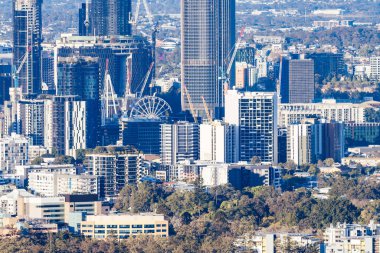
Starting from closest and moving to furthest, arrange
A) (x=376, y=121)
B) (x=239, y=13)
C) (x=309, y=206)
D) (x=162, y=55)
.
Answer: (x=309, y=206) → (x=376, y=121) → (x=162, y=55) → (x=239, y=13)

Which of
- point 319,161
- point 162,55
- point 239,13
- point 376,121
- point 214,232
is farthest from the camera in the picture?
point 239,13

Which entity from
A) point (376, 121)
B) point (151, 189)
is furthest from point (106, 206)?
point (376, 121)

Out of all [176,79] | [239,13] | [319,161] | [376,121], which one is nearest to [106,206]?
Result: [319,161]

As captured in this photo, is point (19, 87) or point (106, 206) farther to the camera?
point (19, 87)

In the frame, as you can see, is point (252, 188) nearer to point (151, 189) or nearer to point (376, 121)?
point (151, 189)

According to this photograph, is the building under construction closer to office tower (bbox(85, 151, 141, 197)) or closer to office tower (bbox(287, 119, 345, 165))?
office tower (bbox(287, 119, 345, 165))

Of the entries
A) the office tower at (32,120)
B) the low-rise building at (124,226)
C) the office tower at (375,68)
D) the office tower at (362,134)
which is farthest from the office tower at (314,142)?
the office tower at (375,68)

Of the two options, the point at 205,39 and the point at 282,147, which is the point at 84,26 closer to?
the point at 205,39

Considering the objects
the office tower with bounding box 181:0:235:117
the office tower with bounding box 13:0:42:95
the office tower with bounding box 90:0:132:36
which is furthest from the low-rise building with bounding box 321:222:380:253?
the office tower with bounding box 90:0:132:36
